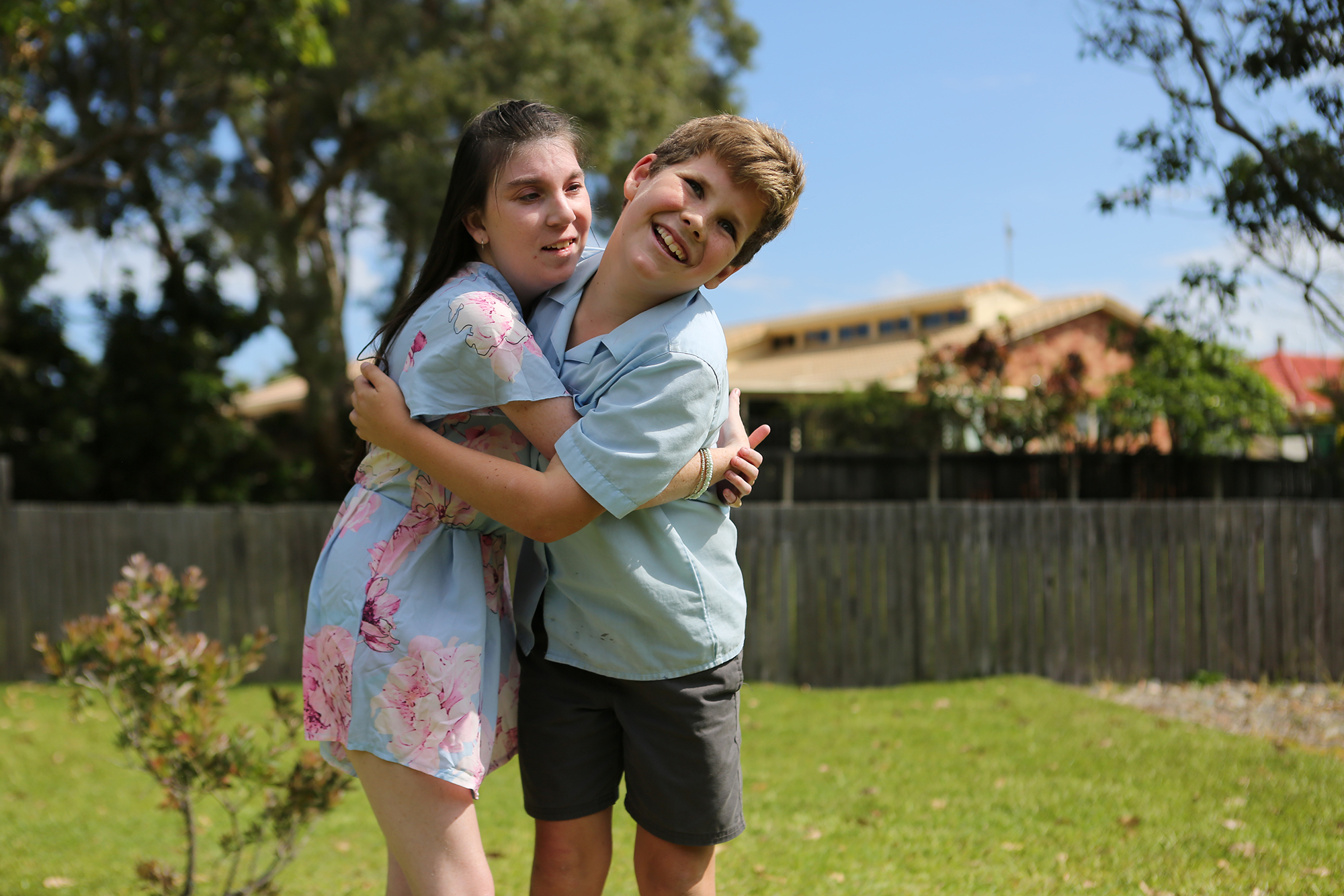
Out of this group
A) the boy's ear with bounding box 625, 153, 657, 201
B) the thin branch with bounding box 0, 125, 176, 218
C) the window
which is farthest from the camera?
the window

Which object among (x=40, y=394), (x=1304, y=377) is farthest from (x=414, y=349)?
(x=1304, y=377)

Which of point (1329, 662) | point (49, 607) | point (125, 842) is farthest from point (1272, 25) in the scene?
point (49, 607)

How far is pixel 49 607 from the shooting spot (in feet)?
28.6

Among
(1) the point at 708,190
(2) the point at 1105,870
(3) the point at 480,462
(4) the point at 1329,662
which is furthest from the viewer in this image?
(4) the point at 1329,662

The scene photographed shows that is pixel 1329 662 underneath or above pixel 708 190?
underneath

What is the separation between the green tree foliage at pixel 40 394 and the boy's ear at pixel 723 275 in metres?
14.1

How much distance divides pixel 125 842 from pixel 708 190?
4632mm

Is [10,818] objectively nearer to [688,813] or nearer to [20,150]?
[688,813]

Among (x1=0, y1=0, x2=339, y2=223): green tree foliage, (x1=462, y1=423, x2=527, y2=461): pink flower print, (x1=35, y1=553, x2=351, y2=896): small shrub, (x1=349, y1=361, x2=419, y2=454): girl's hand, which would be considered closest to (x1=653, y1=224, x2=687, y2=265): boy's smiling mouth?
(x1=462, y1=423, x2=527, y2=461): pink flower print

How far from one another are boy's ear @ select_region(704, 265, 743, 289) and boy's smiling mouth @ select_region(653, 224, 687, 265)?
0.45 feet

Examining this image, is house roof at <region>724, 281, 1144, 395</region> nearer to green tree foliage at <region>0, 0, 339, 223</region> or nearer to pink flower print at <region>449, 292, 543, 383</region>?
green tree foliage at <region>0, 0, 339, 223</region>

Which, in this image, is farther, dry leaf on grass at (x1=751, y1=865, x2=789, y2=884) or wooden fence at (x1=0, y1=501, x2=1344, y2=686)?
wooden fence at (x1=0, y1=501, x2=1344, y2=686)

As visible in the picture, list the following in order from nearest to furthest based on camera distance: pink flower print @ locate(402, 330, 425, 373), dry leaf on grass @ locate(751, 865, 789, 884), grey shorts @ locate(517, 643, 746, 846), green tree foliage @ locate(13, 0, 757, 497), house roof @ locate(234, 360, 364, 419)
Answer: pink flower print @ locate(402, 330, 425, 373) → grey shorts @ locate(517, 643, 746, 846) → dry leaf on grass @ locate(751, 865, 789, 884) → green tree foliage @ locate(13, 0, 757, 497) → house roof @ locate(234, 360, 364, 419)

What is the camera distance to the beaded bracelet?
198cm
